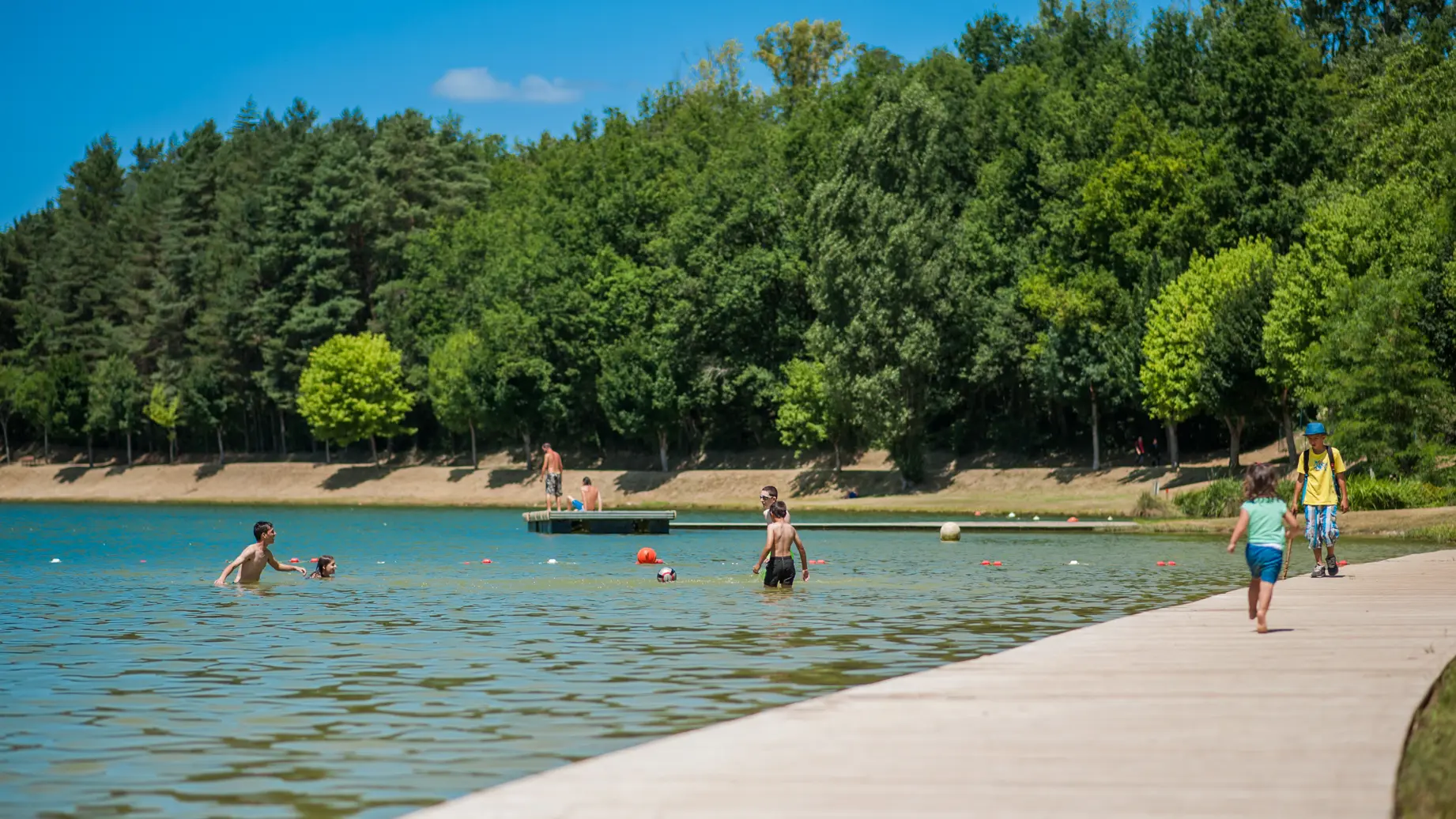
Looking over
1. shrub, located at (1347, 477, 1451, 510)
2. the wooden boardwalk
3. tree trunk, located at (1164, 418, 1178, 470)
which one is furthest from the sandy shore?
the wooden boardwalk

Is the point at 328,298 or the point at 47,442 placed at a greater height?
the point at 328,298

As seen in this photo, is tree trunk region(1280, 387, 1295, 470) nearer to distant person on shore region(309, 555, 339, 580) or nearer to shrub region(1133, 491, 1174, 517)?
shrub region(1133, 491, 1174, 517)

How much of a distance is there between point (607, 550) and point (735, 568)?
861cm

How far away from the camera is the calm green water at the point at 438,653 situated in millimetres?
11289

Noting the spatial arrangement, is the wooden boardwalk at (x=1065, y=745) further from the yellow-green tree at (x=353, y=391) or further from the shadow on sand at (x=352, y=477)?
the yellow-green tree at (x=353, y=391)

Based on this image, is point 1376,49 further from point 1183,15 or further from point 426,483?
point 426,483

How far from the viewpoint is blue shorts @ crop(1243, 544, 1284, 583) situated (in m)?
15.8

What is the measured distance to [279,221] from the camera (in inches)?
4444

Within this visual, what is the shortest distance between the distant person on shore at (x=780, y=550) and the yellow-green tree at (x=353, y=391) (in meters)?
78.2

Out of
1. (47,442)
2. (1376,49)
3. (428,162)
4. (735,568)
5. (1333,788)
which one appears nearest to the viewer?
(1333,788)

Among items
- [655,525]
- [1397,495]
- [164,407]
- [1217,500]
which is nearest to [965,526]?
[1217,500]

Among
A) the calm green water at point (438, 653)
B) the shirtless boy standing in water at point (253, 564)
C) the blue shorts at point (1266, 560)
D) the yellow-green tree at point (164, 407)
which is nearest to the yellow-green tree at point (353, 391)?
the yellow-green tree at point (164, 407)

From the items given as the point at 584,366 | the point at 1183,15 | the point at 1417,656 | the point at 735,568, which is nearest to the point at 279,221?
the point at 584,366

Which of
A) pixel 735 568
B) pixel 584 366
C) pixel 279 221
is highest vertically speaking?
pixel 279 221
